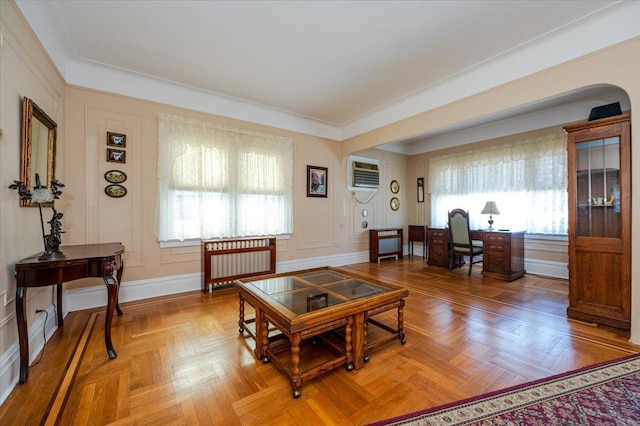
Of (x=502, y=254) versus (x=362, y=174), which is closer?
(x=502, y=254)

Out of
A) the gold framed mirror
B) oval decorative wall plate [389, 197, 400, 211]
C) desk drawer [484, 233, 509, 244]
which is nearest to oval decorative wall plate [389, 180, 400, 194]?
oval decorative wall plate [389, 197, 400, 211]

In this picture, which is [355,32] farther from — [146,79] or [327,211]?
[327,211]

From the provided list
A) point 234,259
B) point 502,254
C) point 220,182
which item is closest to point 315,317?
point 234,259

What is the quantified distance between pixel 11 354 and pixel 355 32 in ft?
12.2

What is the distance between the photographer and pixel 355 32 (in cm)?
257

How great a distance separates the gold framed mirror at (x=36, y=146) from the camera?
198 centimetres

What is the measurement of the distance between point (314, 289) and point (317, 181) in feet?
10.2

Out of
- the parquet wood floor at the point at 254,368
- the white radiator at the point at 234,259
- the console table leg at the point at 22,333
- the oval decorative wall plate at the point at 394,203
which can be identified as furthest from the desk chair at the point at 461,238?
the console table leg at the point at 22,333

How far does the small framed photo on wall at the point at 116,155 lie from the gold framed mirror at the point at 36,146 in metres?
0.61

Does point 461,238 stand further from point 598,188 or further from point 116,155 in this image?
point 116,155

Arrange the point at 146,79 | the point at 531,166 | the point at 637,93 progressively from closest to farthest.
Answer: the point at 637,93, the point at 146,79, the point at 531,166

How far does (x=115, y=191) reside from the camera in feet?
10.8

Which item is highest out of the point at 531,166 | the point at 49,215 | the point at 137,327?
the point at 531,166

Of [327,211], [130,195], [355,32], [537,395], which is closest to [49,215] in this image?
[130,195]
